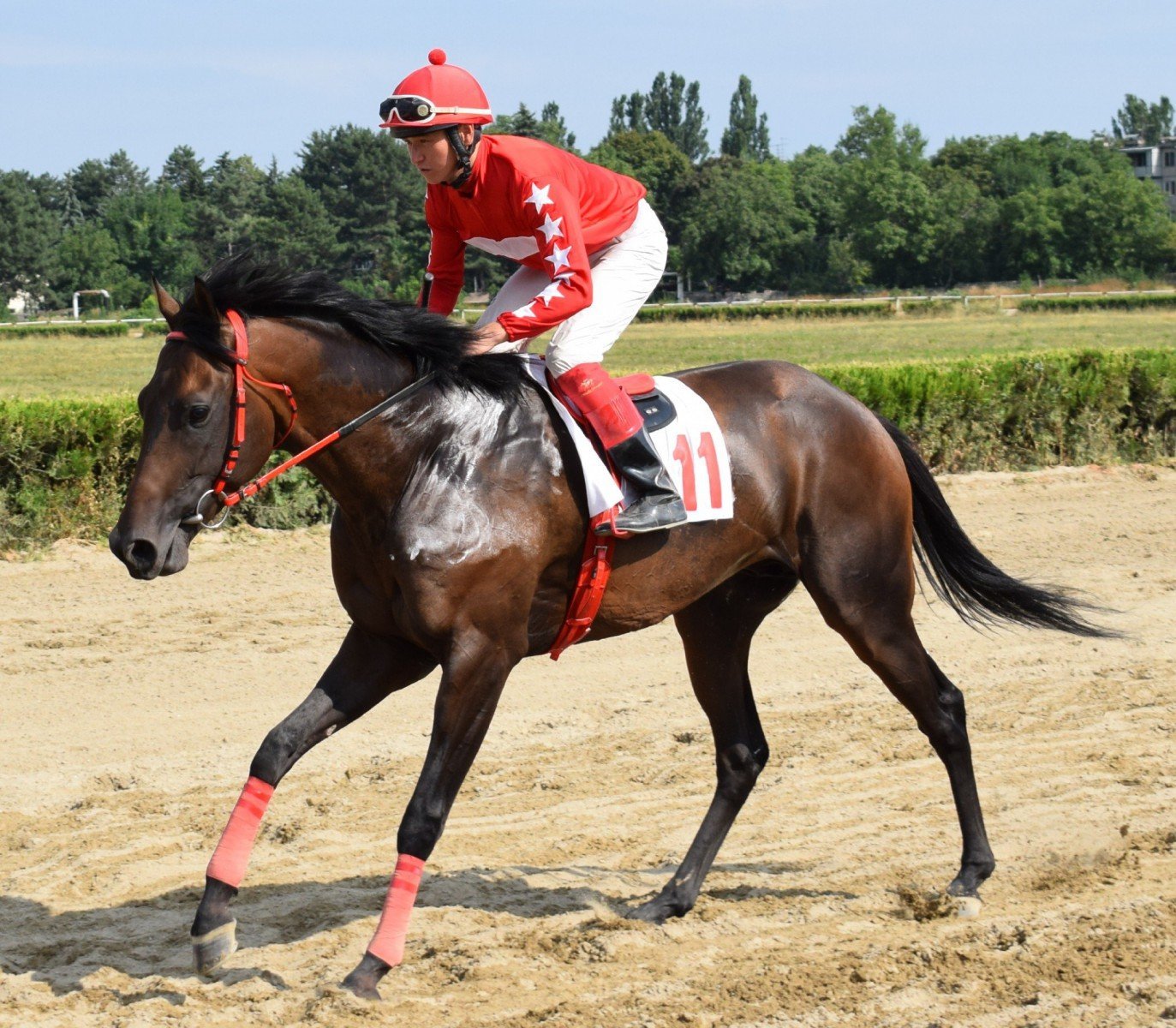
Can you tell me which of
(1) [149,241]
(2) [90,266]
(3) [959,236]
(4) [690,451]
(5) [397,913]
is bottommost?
(5) [397,913]

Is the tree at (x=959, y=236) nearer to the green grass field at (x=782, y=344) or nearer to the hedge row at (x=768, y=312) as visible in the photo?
the hedge row at (x=768, y=312)

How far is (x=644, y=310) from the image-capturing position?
54656 mm

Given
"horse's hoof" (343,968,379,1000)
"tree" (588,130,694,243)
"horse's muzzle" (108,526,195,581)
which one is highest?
"tree" (588,130,694,243)

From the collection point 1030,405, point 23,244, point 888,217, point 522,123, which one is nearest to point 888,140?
point 888,217

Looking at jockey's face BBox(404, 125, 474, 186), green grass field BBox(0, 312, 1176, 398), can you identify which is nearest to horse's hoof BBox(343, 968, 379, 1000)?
jockey's face BBox(404, 125, 474, 186)

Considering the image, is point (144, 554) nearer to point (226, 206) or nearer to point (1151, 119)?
point (226, 206)

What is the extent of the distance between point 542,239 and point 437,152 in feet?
1.21

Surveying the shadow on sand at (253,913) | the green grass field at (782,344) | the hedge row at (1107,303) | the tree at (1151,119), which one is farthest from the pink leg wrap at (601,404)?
the tree at (1151,119)

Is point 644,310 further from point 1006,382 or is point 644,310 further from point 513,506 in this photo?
point 513,506

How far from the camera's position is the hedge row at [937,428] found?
927cm

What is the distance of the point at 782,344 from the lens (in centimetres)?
3559

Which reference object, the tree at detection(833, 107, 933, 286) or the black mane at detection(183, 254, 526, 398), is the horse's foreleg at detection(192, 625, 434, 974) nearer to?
the black mane at detection(183, 254, 526, 398)

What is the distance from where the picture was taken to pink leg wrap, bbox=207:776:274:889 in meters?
3.65

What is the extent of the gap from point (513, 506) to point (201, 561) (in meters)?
6.05
